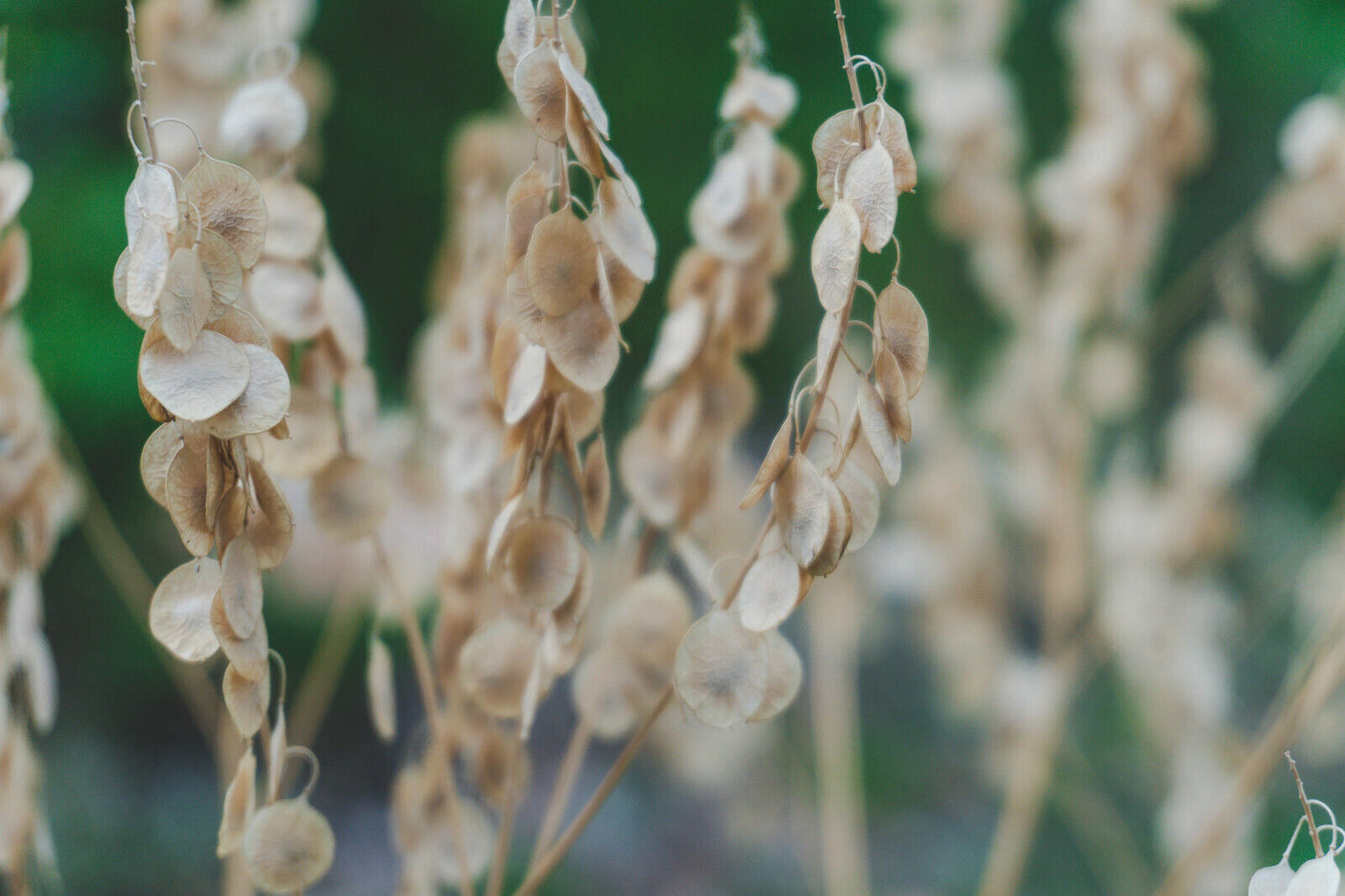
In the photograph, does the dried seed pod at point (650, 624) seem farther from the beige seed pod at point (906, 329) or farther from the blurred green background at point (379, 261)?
the blurred green background at point (379, 261)

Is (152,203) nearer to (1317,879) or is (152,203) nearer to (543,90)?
(543,90)

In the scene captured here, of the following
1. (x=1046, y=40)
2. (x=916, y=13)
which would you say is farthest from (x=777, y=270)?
(x=1046, y=40)

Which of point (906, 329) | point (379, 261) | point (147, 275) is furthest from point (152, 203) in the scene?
point (379, 261)

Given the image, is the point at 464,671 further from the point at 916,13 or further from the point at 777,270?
the point at 916,13

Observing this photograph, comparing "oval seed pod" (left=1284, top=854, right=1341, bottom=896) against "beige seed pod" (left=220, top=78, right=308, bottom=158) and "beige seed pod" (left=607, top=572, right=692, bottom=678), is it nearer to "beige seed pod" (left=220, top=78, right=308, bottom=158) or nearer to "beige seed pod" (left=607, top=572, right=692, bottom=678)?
"beige seed pod" (left=607, top=572, right=692, bottom=678)

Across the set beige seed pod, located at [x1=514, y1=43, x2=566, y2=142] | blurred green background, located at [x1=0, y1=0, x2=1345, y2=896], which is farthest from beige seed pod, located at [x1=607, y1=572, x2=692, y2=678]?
blurred green background, located at [x1=0, y1=0, x2=1345, y2=896]
